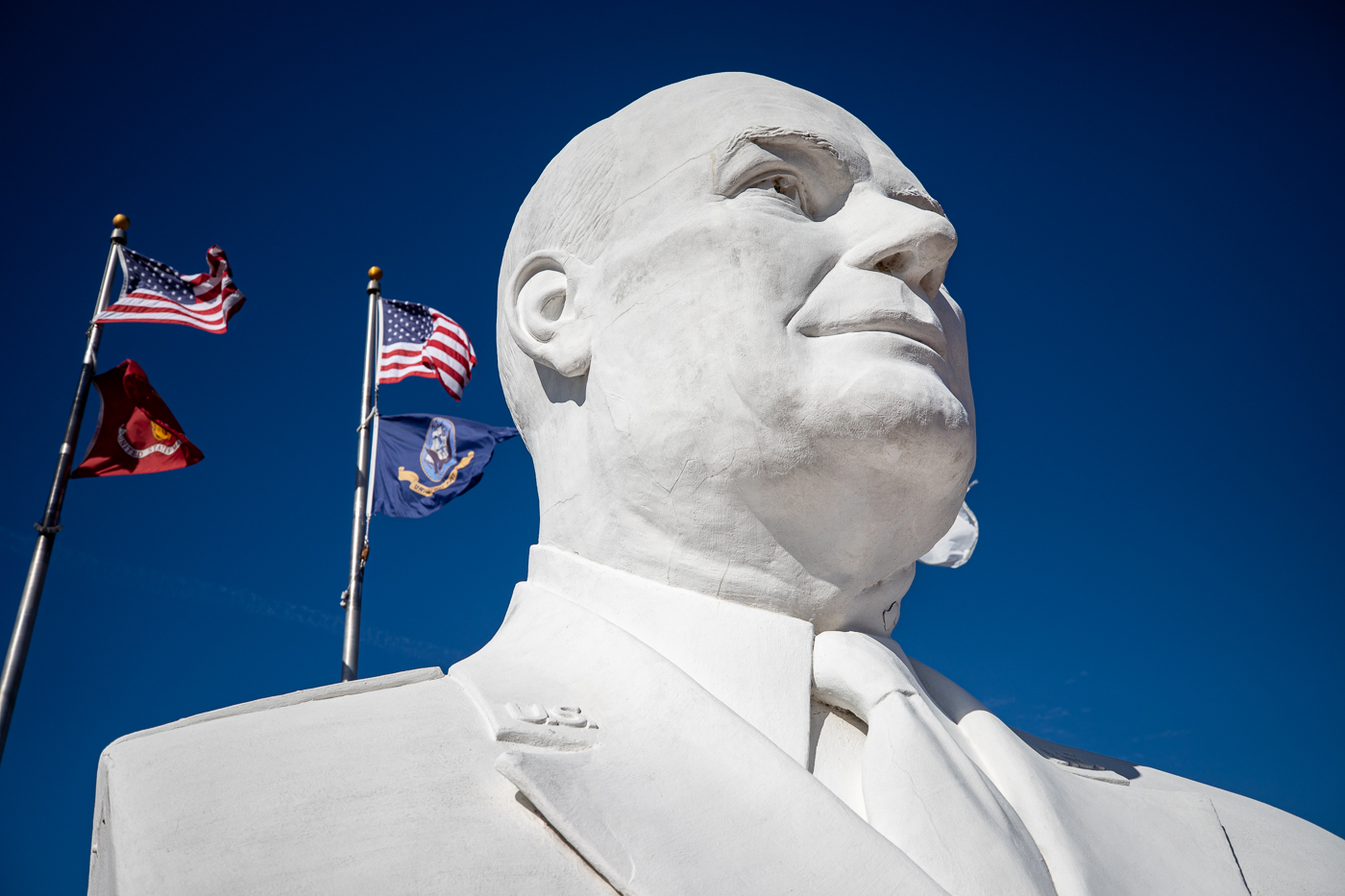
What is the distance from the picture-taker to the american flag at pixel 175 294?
857 centimetres

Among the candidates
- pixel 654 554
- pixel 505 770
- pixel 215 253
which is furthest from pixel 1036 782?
pixel 215 253

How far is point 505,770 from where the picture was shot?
6.86 ft

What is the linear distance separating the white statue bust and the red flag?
19.6ft

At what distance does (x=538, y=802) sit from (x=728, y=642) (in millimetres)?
828

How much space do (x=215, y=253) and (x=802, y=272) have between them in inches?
310

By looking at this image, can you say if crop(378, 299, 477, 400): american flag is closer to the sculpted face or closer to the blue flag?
the blue flag

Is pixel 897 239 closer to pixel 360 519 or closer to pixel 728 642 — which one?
pixel 728 642

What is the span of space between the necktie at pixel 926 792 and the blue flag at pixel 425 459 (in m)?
7.12

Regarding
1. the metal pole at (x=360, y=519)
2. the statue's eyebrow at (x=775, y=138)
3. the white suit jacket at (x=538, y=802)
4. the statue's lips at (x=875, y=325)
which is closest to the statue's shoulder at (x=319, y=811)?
the white suit jacket at (x=538, y=802)

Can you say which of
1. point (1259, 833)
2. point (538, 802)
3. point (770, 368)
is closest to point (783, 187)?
point (770, 368)

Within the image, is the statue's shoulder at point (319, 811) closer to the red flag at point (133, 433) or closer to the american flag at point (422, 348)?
the red flag at point (133, 433)

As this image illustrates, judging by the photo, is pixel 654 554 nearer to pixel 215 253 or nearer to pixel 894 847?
pixel 894 847

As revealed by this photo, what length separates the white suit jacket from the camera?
6.51ft

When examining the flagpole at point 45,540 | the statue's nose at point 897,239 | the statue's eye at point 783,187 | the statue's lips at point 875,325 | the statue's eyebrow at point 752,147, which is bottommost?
the flagpole at point 45,540
